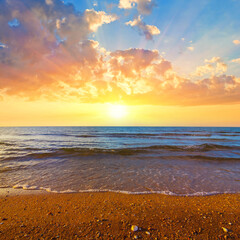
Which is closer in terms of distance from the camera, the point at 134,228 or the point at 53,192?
the point at 134,228

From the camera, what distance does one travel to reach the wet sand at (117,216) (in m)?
3.14

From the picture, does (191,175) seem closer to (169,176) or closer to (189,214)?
(169,176)

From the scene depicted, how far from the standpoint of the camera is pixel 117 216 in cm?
387

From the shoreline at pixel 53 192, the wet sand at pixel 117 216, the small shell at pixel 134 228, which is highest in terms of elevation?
the small shell at pixel 134 228

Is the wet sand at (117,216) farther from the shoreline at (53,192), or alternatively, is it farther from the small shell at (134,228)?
the shoreline at (53,192)

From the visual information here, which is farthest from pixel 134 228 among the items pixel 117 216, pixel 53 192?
pixel 53 192

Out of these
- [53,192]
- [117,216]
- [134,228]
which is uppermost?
[134,228]

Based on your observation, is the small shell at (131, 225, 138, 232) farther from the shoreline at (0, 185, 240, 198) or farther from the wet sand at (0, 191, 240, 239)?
the shoreline at (0, 185, 240, 198)

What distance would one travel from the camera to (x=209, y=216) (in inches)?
153

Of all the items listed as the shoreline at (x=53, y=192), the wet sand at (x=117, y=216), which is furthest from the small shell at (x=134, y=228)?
the shoreline at (x=53, y=192)

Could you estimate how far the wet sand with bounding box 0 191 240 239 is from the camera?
314cm

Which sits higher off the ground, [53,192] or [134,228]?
[134,228]

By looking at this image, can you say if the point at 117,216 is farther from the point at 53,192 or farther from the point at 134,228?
the point at 53,192

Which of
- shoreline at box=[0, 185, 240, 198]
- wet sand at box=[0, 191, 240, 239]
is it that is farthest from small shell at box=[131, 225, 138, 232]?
shoreline at box=[0, 185, 240, 198]
